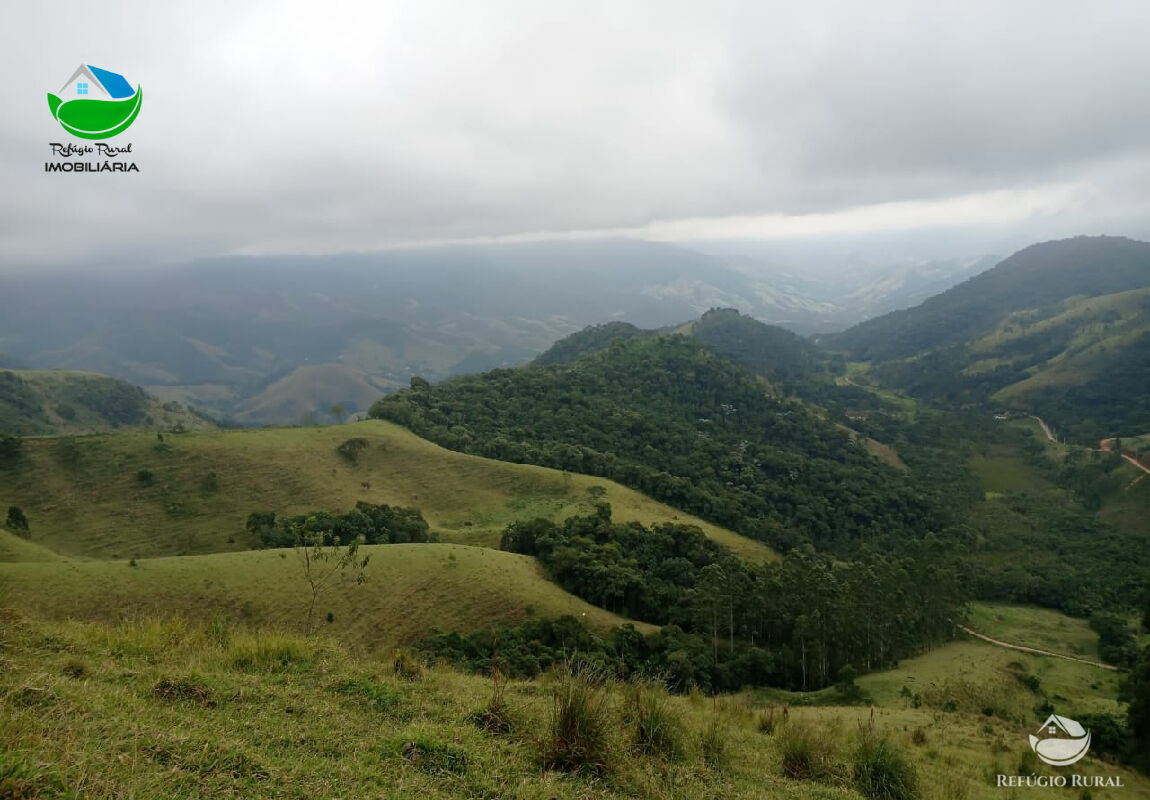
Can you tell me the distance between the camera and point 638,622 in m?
42.0

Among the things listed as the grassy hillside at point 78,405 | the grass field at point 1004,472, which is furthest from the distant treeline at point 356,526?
the grass field at point 1004,472

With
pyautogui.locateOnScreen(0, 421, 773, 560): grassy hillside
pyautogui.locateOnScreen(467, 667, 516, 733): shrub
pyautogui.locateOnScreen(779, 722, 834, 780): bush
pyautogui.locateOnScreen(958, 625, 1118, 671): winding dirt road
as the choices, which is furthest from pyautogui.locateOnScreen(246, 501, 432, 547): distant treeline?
pyautogui.locateOnScreen(958, 625, 1118, 671): winding dirt road

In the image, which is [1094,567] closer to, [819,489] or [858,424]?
[819,489]

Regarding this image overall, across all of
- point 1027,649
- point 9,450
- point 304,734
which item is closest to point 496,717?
point 304,734

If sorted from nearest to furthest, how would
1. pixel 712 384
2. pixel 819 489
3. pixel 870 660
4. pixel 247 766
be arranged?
pixel 247 766 → pixel 870 660 → pixel 819 489 → pixel 712 384

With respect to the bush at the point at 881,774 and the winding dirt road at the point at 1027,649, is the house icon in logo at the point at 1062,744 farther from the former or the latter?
the winding dirt road at the point at 1027,649

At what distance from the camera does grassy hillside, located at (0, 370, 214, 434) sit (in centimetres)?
12912

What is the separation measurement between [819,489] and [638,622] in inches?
2300

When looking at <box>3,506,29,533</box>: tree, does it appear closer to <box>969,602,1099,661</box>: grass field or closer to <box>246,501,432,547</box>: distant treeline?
<box>246,501,432,547</box>: distant treeline

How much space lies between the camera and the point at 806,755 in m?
10.2

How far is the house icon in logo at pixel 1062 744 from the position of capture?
15.4 metres

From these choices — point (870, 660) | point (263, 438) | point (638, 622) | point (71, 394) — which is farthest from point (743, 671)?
point (71, 394)

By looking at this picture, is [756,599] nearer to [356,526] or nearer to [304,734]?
[356,526]

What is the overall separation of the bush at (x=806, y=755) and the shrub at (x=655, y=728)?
229 cm
